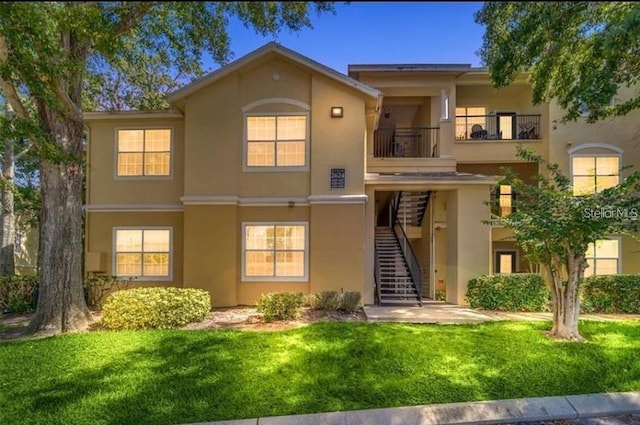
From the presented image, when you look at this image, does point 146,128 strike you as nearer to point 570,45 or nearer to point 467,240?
point 467,240

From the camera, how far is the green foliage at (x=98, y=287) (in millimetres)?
11086

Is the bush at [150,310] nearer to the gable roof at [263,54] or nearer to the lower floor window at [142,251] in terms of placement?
the lower floor window at [142,251]

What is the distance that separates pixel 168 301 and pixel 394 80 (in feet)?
36.0

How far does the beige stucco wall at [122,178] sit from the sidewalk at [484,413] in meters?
8.61

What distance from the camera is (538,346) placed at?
243 inches

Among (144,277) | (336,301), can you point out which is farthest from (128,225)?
(336,301)

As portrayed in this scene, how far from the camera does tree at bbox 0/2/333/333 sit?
6281mm

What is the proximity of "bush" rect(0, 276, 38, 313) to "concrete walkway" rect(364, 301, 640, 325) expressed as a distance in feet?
30.5

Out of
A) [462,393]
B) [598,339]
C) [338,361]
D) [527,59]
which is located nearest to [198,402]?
[338,361]

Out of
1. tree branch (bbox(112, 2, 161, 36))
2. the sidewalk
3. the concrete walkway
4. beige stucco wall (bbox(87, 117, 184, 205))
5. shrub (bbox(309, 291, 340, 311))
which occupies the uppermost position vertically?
tree branch (bbox(112, 2, 161, 36))

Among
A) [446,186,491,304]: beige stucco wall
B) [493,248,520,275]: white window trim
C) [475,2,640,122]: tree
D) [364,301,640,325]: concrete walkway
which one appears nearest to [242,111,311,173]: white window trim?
[364,301,640,325]: concrete walkway

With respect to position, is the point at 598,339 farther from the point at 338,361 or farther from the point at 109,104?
the point at 109,104

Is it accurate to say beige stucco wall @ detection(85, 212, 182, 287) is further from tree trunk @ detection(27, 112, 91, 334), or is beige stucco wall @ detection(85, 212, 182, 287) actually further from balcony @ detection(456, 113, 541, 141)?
balcony @ detection(456, 113, 541, 141)
